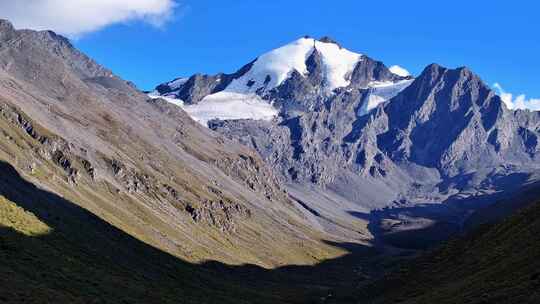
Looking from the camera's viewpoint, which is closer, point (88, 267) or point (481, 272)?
point (481, 272)

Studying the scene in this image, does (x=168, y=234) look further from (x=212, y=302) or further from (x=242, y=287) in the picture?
(x=212, y=302)

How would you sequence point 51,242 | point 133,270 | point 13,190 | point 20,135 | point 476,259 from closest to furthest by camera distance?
1. point 476,259
2. point 51,242
3. point 133,270
4. point 13,190
5. point 20,135

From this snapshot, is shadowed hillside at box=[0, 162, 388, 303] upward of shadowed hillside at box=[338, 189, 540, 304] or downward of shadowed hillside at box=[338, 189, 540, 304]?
downward

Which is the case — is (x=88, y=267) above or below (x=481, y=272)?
below

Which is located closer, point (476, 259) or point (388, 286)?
point (476, 259)

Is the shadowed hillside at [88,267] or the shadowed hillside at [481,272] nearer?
the shadowed hillside at [481,272]

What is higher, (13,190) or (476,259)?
(476,259)

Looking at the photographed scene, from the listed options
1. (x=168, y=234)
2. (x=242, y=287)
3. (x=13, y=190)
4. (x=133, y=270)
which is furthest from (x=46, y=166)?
(x=133, y=270)

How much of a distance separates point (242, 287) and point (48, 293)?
331 ft

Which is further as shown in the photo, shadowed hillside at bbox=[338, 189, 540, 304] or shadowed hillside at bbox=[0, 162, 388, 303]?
shadowed hillside at bbox=[0, 162, 388, 303]

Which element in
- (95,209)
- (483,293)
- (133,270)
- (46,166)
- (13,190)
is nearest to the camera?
(483,293)

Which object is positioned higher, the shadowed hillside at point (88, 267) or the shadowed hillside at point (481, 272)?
the shadowed hillside at point (481, 272)

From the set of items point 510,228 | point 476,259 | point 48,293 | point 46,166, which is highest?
point 510,228

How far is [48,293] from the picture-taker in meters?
54.9
